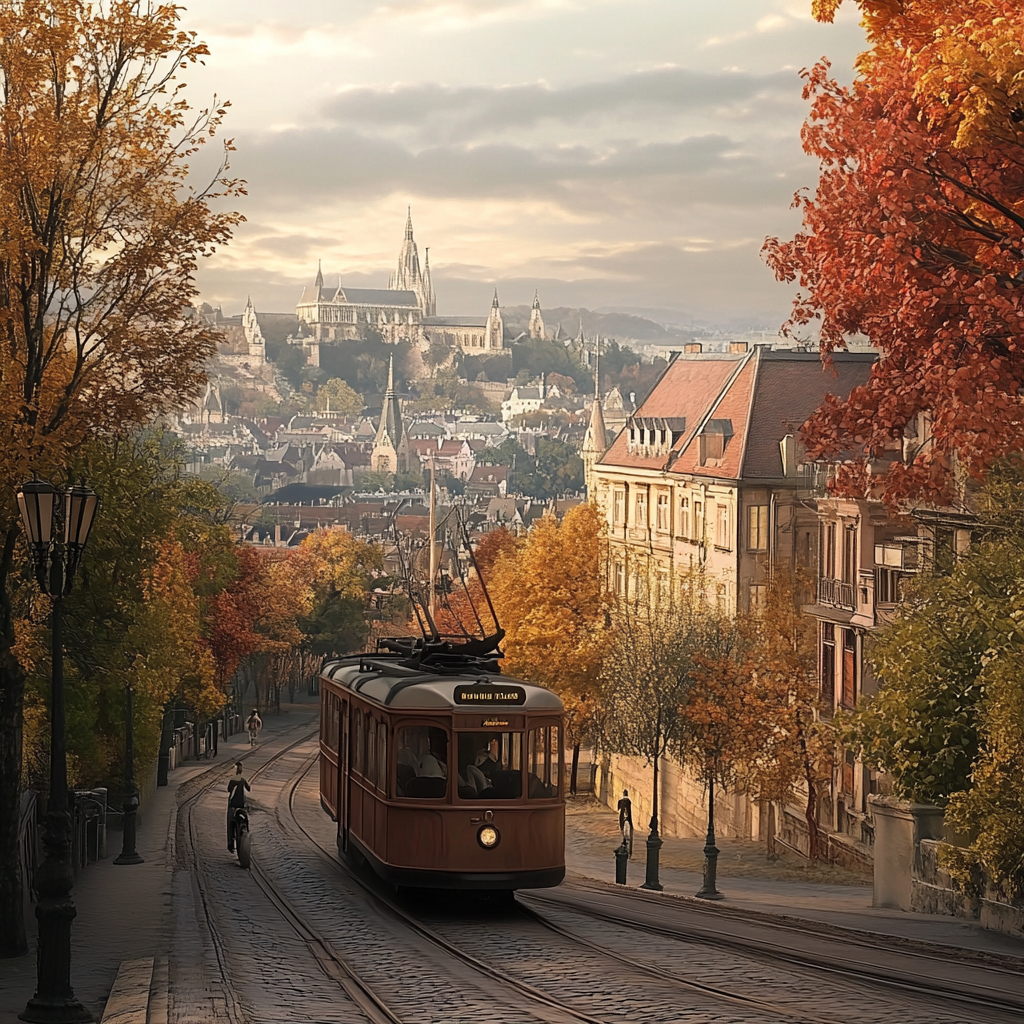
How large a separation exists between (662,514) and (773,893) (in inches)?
1353

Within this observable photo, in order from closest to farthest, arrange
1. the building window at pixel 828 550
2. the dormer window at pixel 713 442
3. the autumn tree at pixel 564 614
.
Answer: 1. the building window at pixel 828 550
2. the autumn tree at pixel 564 614
3. the dormer window at pixel 713 442

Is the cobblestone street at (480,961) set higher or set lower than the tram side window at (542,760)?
lower

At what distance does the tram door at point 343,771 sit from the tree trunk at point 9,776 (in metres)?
6.14

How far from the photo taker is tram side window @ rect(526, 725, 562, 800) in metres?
21.0

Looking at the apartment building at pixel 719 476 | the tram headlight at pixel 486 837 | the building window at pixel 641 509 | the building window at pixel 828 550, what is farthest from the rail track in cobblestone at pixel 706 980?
the building window at pixel 641 509

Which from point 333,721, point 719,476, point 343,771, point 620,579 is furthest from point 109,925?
point 620,579

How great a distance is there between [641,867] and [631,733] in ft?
22.0

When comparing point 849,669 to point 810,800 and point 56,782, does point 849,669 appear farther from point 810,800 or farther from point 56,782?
point 56,782

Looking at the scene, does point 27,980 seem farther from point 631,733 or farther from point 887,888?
point 631,733

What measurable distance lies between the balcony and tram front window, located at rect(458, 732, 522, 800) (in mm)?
25925

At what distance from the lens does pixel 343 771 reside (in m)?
25.9

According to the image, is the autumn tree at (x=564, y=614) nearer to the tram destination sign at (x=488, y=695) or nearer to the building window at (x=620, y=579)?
the building window at (x=620, y=579)

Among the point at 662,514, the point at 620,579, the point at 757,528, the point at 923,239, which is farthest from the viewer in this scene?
the point at 620,579

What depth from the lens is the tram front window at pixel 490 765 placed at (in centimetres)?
2084
